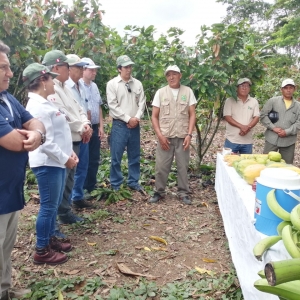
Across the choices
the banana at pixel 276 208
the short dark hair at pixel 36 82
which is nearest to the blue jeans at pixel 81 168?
the short dark hair at pixel 36 82

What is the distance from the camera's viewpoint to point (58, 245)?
11.0 feet

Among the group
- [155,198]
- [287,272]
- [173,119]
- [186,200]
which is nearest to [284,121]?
[173,119]

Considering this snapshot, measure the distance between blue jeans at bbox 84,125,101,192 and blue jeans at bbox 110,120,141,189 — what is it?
0.76 feet

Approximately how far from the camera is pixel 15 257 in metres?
3.35

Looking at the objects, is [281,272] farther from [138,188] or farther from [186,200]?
[138,188]

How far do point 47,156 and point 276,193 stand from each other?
2003mm

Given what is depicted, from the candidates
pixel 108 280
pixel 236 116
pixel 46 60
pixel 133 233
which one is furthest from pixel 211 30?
pixel 108 280

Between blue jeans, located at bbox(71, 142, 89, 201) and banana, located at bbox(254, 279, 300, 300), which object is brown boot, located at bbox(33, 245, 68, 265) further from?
banana, located at bbox(254, 279, 300, 300)

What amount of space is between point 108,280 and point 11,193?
1.25 metres

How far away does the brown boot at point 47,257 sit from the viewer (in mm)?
3098

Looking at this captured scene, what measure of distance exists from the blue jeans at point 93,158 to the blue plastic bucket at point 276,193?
3.41m

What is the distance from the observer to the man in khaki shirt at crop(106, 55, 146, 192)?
4.89m

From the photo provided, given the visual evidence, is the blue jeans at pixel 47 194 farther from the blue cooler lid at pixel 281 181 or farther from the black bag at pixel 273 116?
the black bag at pixel 273 116

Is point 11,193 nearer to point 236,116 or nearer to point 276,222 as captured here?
point 276,222
